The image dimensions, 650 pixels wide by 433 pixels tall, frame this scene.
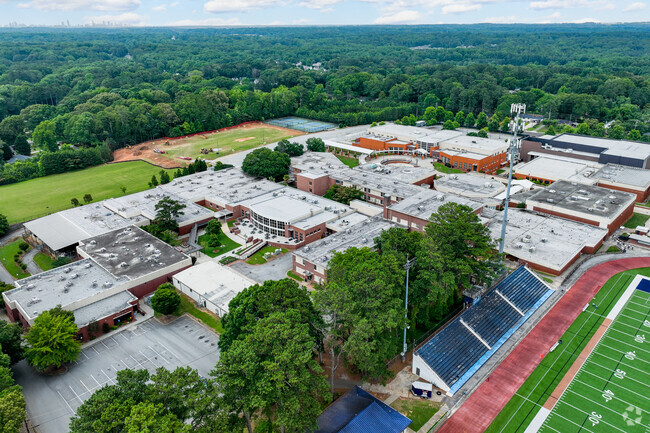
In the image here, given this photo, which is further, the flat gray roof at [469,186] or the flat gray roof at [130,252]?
the flat gray roof at [469,186]

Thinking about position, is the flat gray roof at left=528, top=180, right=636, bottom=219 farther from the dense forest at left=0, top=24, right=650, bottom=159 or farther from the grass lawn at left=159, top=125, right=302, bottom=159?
the grass lawn at left=159, top=125, right=302, bottom=159

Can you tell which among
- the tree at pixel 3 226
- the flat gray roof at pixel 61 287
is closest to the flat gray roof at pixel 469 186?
→ the flat gray roof at pixel 61 287

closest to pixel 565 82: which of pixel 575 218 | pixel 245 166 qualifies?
pixel 575 218

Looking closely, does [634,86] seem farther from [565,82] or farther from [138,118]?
[138,118]

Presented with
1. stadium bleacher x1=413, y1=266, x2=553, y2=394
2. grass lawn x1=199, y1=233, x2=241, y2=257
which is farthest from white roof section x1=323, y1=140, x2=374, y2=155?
stadium bleacher x1=413, y1=266, x2=553, y2=394

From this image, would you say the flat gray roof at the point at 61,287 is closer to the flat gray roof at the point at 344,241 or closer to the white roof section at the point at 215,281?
the white roof section at the point at 215,281

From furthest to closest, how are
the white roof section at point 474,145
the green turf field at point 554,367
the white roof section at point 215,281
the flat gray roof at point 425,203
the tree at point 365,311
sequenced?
the white roof section at point 474,145 < the flat gray roof at point 425,203 < the white roof section at point 215,281 < the green turf field at point 554,367 < the tree at point 365,311

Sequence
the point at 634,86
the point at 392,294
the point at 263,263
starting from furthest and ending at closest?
the point at 634,86, the point at 263,263, the point at 392,294
